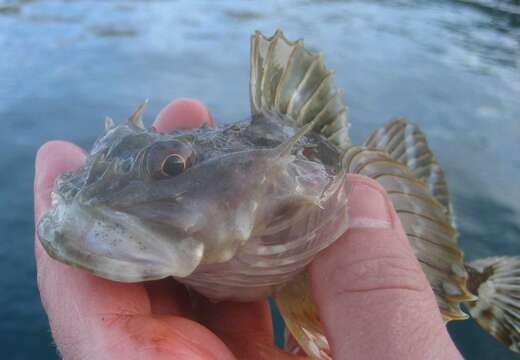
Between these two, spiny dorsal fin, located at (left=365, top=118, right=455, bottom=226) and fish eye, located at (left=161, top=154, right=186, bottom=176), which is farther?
spiny dorsal fin, located at (left=365, top=118, right=455, bottom=226)

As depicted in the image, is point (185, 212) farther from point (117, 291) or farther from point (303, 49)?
point (303, 49)

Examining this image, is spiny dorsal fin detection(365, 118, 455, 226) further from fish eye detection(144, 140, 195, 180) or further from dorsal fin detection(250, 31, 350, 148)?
fish eye detection(144, 140, 195, 180)

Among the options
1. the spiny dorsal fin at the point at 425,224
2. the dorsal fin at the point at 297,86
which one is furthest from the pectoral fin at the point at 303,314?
the dorsal fin at the point at 297,86

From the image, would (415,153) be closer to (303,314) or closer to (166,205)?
(303,314)

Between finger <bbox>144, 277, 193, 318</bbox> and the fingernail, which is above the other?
the fingernail

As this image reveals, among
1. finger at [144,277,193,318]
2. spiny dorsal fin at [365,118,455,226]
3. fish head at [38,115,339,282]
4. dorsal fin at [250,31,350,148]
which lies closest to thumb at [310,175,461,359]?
fish head at [38,115,339,282]

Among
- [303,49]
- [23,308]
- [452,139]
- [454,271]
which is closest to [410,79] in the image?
[452,139]
